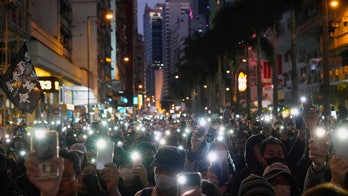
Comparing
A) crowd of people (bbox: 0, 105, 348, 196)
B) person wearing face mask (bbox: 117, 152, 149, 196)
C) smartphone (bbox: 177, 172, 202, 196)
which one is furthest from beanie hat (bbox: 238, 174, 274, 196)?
person wearing face mask (bbox: 117, 152, 149, 196)

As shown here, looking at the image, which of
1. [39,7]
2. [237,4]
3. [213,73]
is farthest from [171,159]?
[213,73]

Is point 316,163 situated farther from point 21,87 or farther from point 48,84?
point 48,84

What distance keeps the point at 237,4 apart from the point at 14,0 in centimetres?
3319

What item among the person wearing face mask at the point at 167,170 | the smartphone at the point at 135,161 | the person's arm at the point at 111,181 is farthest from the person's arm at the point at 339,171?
the smartphone at the point at 135,161

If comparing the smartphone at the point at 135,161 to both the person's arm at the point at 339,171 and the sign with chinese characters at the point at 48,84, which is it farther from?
the sign with chinese characters at the point at 48,84

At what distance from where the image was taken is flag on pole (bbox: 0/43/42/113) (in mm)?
14523

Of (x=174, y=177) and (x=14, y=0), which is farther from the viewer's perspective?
(x=14, y=0)

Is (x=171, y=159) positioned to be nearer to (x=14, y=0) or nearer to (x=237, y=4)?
(x=14, y=0)

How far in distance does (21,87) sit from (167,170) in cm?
1004

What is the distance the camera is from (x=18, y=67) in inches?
588

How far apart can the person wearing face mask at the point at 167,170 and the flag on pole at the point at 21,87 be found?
A: 9.51 meters

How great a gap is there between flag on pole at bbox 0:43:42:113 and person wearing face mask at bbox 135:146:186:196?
951cm

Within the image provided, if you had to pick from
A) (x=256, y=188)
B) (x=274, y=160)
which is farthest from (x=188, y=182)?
(x=274, y=160)

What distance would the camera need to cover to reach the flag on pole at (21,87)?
47.6 ft
